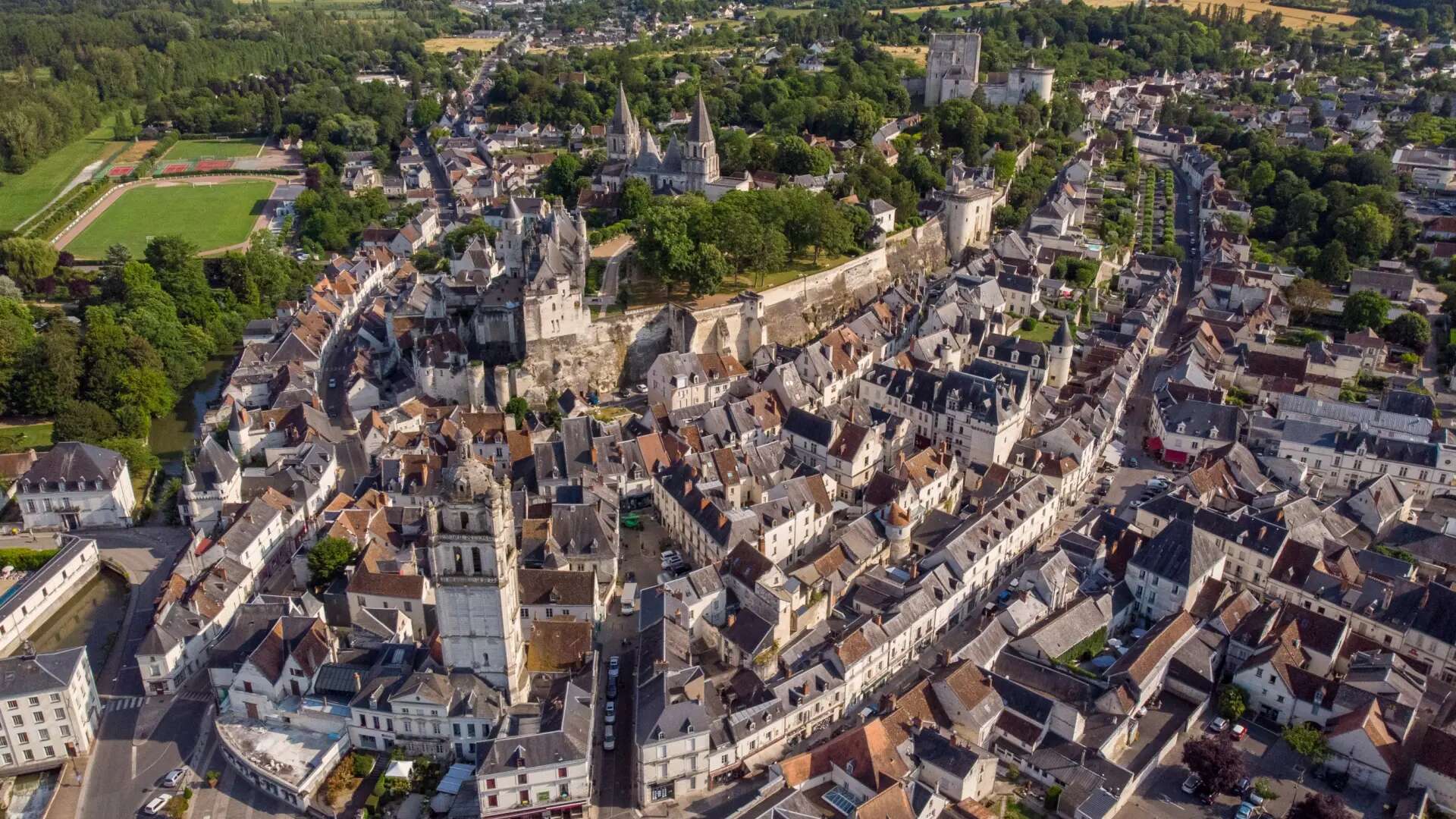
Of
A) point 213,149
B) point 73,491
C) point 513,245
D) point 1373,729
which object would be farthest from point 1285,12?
point 73,491

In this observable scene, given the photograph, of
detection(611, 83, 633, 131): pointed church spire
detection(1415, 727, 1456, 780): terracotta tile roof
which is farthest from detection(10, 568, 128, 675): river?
detection(611, 83, 633, 131): pointed church spire

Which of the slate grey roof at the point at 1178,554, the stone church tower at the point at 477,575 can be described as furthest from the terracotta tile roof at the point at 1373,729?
the stone church tower at the point at 477,575

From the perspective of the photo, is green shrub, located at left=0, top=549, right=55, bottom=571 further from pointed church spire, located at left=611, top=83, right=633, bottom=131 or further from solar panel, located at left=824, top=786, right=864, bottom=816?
pointed church spire, located at left=611, top=83, right=633, bottom=131

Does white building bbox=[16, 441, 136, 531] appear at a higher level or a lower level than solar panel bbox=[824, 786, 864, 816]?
higher

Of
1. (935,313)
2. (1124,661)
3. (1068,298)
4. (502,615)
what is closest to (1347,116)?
(1068,298)

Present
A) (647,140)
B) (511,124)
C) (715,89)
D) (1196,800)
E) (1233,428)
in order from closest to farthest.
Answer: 1. (1196,800)
2. (1233,428)
3. (647,140)
4. (715,89)
5. (511,124)

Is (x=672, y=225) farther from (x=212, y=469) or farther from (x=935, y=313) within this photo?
(x=212, y=469)

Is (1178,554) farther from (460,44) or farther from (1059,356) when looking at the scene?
(460,44)
